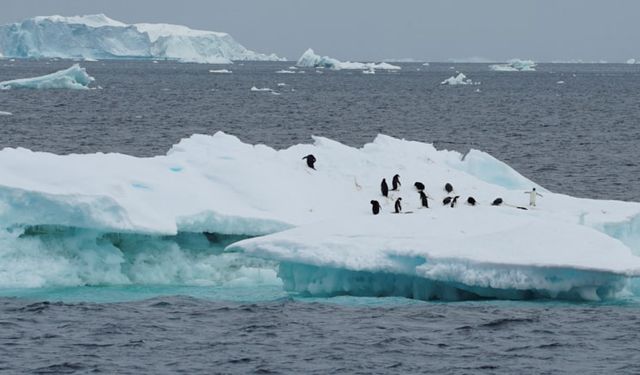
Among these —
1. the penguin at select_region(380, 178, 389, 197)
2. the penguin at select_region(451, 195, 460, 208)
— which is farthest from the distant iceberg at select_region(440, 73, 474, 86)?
the penguin at select_region(451, 195, 460, 208)

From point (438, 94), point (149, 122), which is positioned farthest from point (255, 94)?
point (149, 122)

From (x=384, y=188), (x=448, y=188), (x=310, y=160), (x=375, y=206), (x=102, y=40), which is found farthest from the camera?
(x=102, y=40)

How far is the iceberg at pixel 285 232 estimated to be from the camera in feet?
53.5

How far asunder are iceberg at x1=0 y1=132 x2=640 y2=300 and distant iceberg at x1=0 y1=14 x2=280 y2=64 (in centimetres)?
13750

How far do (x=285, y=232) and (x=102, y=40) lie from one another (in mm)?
150936

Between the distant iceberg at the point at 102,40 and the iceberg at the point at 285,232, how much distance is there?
137 m

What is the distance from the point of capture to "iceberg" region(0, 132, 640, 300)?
16.3 meters

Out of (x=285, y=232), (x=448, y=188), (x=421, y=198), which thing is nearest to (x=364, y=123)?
(x=448, y=188)

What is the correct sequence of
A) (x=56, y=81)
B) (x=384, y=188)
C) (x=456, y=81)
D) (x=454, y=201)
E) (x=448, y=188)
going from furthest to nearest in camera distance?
(x=456, y=81) → (x=56, y=81) → (x=448, y=188) → (x=384, y=188) → (x=454, y=201)

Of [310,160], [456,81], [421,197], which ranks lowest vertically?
[421,197]

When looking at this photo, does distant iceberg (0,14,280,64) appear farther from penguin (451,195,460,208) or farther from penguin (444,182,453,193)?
penguin (451,195,460,208)

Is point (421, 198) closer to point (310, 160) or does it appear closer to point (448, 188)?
point (448, 188)

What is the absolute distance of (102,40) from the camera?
16388 centimetres

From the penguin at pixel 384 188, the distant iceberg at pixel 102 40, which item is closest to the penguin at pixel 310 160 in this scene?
the penguin at pixel 384 188
